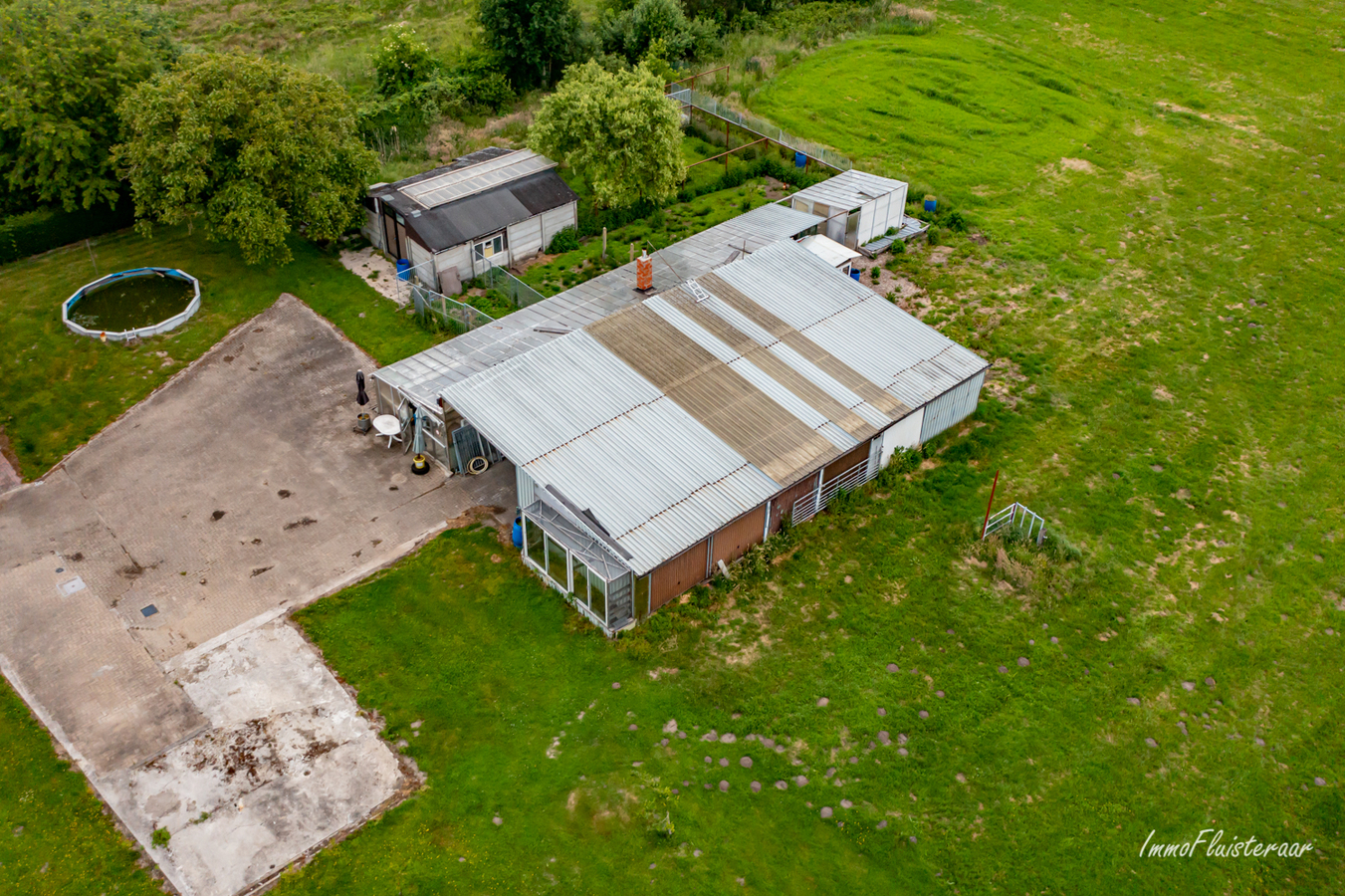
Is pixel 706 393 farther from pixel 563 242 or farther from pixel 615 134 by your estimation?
pixel 615 134

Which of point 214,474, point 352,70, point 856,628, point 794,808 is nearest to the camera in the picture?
point 794,808

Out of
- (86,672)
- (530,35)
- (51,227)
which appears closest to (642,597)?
(86,672)

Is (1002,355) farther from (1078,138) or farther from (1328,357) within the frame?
(1078,138)

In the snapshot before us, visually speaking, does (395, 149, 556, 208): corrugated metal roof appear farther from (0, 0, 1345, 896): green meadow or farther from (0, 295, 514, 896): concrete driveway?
(0, 0, 1345, 896): green meadow

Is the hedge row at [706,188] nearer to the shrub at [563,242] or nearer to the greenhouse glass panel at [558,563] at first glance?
the shrub at [563,242]

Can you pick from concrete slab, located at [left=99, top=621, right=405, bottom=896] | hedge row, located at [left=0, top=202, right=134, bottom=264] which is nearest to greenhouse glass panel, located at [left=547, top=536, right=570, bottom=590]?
concrete slab, located at [left=99, top=621, right=405, bottom=896]

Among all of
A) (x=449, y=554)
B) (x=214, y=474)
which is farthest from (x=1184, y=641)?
(x=214, y=474)
